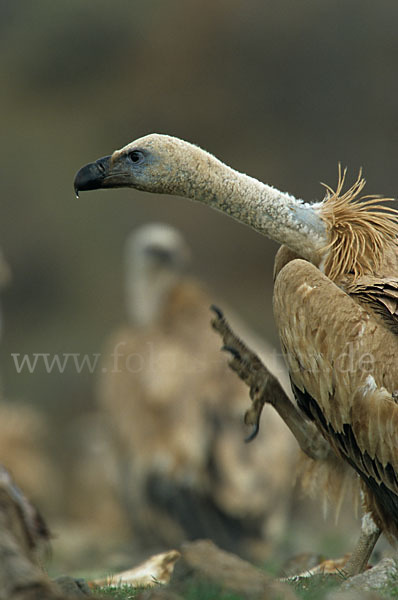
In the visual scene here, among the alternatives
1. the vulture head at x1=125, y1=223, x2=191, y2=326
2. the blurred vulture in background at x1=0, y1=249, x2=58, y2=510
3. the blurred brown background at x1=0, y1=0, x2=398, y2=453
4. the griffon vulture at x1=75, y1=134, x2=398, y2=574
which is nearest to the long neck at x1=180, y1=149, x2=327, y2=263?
the griffon vulture at x1=75, y1=134, x2=398, y2=574

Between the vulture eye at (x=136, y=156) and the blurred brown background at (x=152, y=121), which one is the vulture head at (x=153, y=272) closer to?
the vulture eye at (x=136, y=156)

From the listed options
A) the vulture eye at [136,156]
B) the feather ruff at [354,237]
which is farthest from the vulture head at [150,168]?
the feather ruff at [354,237]

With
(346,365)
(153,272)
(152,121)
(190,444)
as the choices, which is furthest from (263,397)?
(152,121)

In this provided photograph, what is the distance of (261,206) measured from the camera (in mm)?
4559

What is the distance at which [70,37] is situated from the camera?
18.0 m

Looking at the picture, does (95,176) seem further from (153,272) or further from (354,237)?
(153,272)

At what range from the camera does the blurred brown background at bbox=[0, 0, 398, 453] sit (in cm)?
1664

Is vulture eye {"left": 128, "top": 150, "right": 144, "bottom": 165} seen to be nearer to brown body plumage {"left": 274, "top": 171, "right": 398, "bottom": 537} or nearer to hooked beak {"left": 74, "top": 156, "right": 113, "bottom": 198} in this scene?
hooked beak {"left": 74, "top": 156, "right": 113, "bottom": 198}

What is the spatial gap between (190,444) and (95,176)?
4.08 metres

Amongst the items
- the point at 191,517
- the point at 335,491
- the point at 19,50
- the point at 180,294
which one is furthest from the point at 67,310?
the point at 335,491

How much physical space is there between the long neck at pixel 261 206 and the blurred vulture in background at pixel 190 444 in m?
3.71

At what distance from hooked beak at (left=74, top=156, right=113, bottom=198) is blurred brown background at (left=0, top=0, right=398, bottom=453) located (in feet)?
38.9

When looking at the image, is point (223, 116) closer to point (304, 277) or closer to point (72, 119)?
point (72, 119)

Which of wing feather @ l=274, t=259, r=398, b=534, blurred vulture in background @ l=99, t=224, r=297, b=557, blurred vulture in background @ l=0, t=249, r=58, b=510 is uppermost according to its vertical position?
wing feather @ l=274, t=259, r=398, b=534
